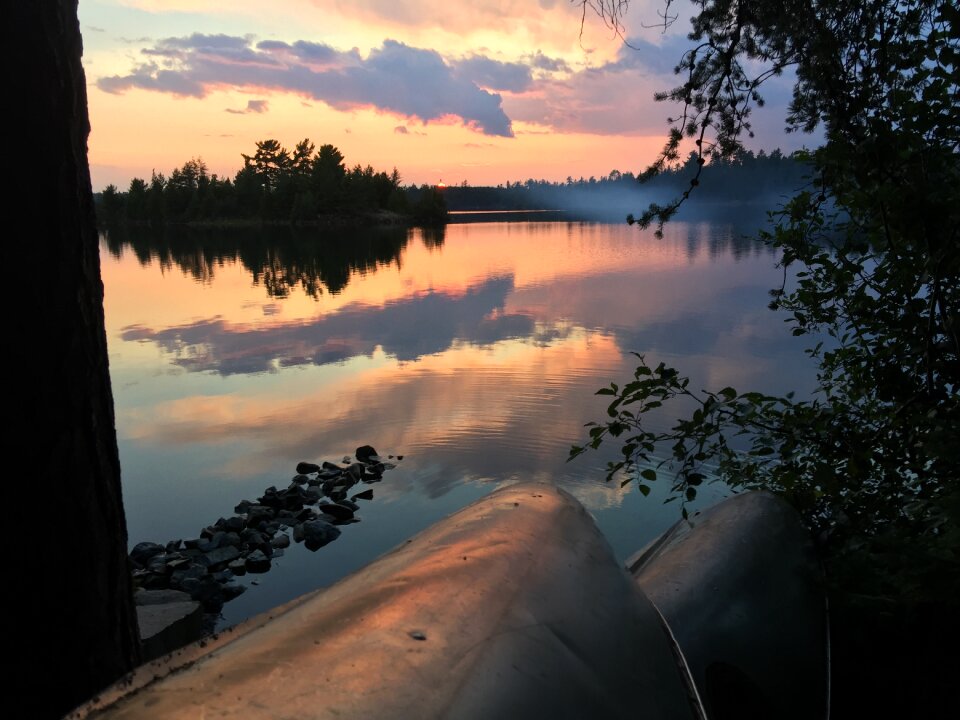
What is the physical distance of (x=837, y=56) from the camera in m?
3.30

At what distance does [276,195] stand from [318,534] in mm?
110214

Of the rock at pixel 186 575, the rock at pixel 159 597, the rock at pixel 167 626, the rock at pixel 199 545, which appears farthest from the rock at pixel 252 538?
the rock at pixel 167 626

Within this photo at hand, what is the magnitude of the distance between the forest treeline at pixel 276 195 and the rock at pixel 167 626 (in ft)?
339

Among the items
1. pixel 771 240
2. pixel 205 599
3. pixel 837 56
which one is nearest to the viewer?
pixel 837 56

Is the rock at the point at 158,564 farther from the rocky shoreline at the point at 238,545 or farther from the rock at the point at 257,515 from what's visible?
the rock at the point at 257,515

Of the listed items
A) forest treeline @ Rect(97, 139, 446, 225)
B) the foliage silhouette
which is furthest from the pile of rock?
forest treeline @ Rect(97, 139, 446, 225)

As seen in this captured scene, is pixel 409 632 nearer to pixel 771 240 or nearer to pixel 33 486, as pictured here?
pixel 33 486

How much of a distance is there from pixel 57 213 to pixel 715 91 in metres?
3.55

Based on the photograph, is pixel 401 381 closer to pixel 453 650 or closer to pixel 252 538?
pixel 252 538

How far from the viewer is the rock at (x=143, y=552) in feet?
21.1

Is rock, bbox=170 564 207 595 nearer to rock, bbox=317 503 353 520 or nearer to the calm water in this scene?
the calm water

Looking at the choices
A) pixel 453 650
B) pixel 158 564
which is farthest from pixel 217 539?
pixel 453 650

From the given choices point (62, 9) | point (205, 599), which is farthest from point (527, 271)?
point (62, 9)

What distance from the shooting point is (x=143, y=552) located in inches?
258
